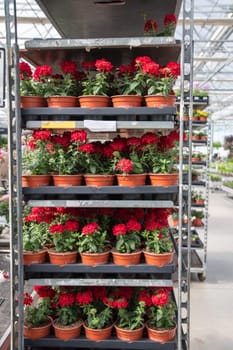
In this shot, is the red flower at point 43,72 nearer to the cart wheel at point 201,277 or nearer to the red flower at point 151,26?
the red flower at point 151,26

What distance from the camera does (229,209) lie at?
10562 millimetres

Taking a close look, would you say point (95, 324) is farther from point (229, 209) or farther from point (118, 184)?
point (229, 209)

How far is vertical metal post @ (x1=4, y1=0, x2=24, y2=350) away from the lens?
1991 millimetres

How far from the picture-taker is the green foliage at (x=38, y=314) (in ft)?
7.36

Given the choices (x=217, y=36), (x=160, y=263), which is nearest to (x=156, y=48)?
(x=160, y=263)

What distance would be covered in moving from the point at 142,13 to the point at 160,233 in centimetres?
154

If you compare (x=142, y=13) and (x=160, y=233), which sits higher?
(x=142, y=13)

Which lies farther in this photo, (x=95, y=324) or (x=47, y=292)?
(x=47, y=292)

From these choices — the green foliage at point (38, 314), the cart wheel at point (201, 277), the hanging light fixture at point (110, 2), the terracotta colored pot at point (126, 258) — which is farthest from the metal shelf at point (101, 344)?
the cart wheel at point (201, 277)

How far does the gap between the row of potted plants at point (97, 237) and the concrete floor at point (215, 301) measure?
1.42m

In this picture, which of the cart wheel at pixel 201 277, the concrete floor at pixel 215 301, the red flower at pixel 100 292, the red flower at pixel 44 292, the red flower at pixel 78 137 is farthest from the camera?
the cart wheel at pixel 201 277

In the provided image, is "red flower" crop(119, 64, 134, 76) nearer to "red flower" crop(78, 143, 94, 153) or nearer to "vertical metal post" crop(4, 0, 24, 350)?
"red flower" crop(78, 143, 94, 153)

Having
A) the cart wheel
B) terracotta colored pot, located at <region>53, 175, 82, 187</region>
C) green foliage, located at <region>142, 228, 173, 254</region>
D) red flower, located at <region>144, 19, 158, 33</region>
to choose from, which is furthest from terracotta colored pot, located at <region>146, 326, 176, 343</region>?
the cart wheel

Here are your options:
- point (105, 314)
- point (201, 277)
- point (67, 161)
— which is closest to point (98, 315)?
point (105, 314)
